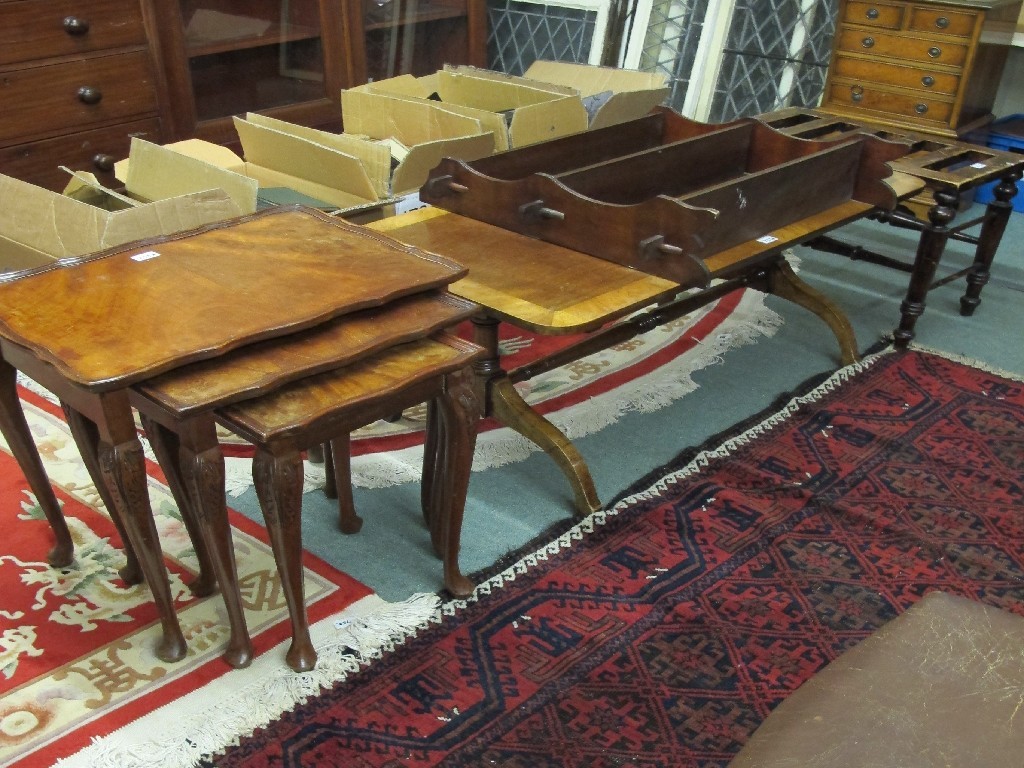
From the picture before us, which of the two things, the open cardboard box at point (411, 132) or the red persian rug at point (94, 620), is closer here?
the red persian rug at point (94, 620)

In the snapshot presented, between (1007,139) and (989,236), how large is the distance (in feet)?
3.23

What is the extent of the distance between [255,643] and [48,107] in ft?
7.19

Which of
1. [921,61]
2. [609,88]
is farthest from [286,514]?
[921,61]

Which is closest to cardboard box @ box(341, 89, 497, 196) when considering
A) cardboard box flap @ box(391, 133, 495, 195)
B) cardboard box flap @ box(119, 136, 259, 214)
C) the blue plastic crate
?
cardboard box flap @ box(391, 133, 495, 195)

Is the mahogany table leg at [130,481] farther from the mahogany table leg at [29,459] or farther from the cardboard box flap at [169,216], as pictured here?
the cardboard box flap at [169,216]

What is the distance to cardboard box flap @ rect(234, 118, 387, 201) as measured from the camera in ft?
8.20

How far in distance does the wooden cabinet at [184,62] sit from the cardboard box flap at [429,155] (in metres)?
1.33

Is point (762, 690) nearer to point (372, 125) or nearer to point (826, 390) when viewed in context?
point (826, 390)

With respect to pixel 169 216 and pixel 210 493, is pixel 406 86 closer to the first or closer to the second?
pixel 169 216

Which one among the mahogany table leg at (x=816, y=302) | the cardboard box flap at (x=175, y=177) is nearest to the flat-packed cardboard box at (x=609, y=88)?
the mahogany table leg at (x=816, y=302)

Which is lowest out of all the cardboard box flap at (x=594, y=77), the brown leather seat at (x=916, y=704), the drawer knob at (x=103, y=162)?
the drawer knob at (x=103, y=162)

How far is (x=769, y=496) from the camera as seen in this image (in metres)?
2.41

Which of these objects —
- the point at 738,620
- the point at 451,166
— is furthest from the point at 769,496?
the point at 451,166

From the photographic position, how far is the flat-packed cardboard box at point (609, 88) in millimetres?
3242
